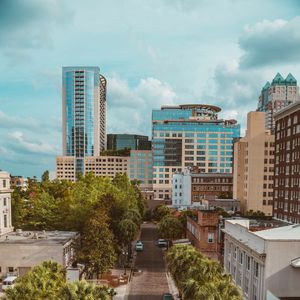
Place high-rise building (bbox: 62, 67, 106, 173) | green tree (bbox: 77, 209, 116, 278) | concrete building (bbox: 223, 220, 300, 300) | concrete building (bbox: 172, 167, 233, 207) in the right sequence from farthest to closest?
high-rise building (bbox: 62, 67, 106, 173) < concrete building (bbox: 172, 167, 233, 207) < green tree (bbox: 77, 209, 116, 278) < concrete building (bbox: 223, 220, 300, 300)

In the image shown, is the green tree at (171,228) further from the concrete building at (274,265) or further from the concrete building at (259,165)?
the concrete building at (259,165)

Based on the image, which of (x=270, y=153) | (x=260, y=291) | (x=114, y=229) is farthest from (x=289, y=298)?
(x=270, y=153)

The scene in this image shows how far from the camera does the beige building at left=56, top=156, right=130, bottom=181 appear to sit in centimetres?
16800

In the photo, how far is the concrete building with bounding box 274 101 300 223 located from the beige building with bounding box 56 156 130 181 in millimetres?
101379

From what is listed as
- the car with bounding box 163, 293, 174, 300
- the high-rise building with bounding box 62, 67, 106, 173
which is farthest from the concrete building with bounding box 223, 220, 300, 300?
the high-rise building with bounding box 62, 67, 106, 173

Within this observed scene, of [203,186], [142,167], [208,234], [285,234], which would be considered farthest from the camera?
[142,167]

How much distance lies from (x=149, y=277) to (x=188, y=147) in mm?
95219

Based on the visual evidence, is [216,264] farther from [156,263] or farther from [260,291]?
[156,263]

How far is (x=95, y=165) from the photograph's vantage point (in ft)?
567

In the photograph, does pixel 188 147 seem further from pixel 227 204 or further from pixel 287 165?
pixel 287 165

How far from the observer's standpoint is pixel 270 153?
86.6 m

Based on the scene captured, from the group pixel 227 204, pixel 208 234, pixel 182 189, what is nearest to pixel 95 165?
pixel 182 189

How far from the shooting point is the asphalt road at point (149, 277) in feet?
128

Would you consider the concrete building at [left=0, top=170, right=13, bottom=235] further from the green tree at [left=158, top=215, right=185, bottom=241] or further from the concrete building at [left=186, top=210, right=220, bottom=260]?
the concrete building at [left=186, top=210, right=220, bottom=260]
